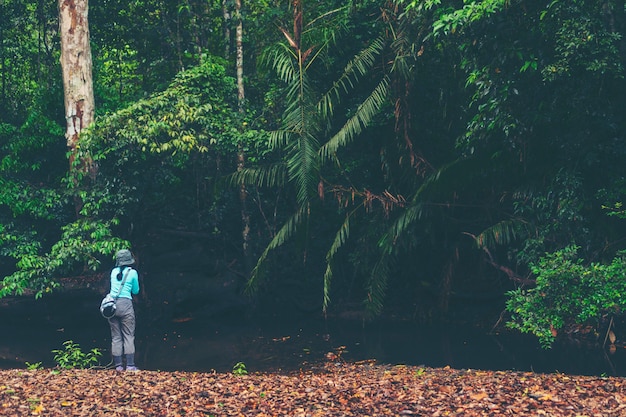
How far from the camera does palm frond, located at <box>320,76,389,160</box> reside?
45.9ft

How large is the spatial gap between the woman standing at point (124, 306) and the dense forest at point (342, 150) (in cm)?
377

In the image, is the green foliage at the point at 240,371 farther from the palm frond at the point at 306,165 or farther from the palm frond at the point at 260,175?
the palm frond at the point at 260,175

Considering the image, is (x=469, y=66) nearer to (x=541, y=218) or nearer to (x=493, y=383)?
(x=541, y=218)

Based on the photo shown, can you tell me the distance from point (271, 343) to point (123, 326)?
542 centimetres

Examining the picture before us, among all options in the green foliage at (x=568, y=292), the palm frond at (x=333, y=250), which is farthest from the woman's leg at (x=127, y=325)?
the green foliage at (x=568, y=292)

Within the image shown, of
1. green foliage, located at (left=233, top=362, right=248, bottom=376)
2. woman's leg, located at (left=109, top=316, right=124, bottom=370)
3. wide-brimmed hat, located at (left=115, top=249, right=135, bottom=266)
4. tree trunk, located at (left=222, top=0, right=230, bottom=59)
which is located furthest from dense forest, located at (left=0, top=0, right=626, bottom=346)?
wide-brimmed hat, located at (left=115, top=249, right=135, bottom=266)

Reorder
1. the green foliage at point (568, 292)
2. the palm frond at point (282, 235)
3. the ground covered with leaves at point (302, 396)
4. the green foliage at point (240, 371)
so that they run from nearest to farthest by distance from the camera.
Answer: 1. the ground covered with leaves at point (302, 396)
2. the green foliage at point (568, 292)
3. the green foliage at point (240, 371)
4. the palm frond at point (282, 235)

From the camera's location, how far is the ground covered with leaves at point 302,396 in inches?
296

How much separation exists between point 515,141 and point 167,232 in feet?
31.8

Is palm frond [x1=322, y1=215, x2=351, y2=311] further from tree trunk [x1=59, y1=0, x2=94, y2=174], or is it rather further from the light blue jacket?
tree trunk [x1=59, y1=0, x2=94, y2=174]

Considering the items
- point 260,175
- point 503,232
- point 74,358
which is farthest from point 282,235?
point 74,358

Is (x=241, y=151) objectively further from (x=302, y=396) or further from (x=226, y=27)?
(x=302, y=396)

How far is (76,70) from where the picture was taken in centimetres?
1531

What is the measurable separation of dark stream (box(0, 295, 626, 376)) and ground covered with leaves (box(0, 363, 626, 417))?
3917mm
